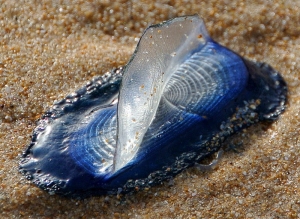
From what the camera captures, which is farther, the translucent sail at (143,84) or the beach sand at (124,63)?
the beach sand at (124,63)

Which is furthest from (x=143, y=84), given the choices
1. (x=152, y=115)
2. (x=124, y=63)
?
(x=124, y=63)

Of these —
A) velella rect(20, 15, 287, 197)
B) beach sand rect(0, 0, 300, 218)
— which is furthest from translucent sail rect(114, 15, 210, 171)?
beach sand rect(0, 0, 300, 218)

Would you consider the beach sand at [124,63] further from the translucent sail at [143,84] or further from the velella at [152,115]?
the translucent sail at [143,84]

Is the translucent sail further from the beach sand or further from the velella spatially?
the beach sand

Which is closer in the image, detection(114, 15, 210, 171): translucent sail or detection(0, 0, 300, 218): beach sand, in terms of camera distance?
detection(114, 15, 210, 171): translucent sail

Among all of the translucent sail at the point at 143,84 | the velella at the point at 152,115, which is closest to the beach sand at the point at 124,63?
the velella at the point at 152,115

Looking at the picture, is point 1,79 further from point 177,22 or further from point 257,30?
point 257,30
